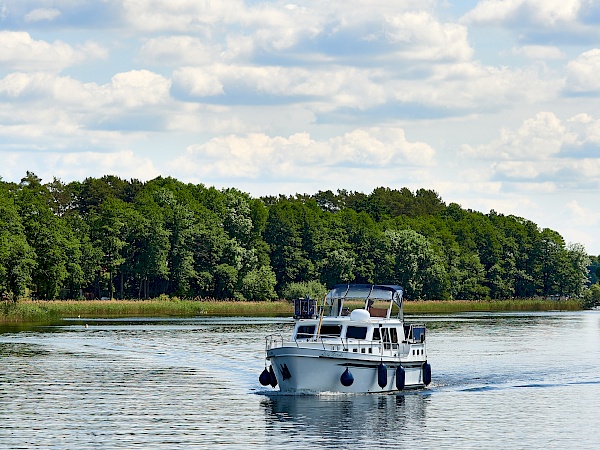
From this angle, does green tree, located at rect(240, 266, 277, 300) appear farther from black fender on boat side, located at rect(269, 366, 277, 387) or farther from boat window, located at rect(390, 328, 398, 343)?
black fender on boat side, located at rect(269, 366, 277, 387)

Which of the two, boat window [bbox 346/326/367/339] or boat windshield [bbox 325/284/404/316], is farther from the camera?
boat windshield [bbox 325/284/404/316]

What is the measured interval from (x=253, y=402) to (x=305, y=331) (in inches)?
214

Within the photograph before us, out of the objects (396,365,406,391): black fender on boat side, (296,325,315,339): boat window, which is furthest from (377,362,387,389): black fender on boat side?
(296,325,315,339): boat window

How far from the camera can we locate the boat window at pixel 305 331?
190 ft

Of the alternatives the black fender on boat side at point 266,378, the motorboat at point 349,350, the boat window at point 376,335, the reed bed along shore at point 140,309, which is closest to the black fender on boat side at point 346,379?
the motorboat at point 349,350

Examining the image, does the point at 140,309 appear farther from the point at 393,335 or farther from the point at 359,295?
the point at 393,335

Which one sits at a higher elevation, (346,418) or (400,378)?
(400,378)

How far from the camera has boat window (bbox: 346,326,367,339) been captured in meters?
57.2

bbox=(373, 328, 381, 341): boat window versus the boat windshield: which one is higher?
the boat windshield

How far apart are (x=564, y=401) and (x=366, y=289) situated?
11884mm

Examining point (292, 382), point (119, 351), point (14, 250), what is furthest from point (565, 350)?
point (14, 250)

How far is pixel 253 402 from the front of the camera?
2157 inches

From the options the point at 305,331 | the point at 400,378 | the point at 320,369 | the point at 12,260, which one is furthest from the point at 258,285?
the point at 320,369

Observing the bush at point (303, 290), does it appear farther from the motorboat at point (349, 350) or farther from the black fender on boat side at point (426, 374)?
the motorboat at point (349, 350)
